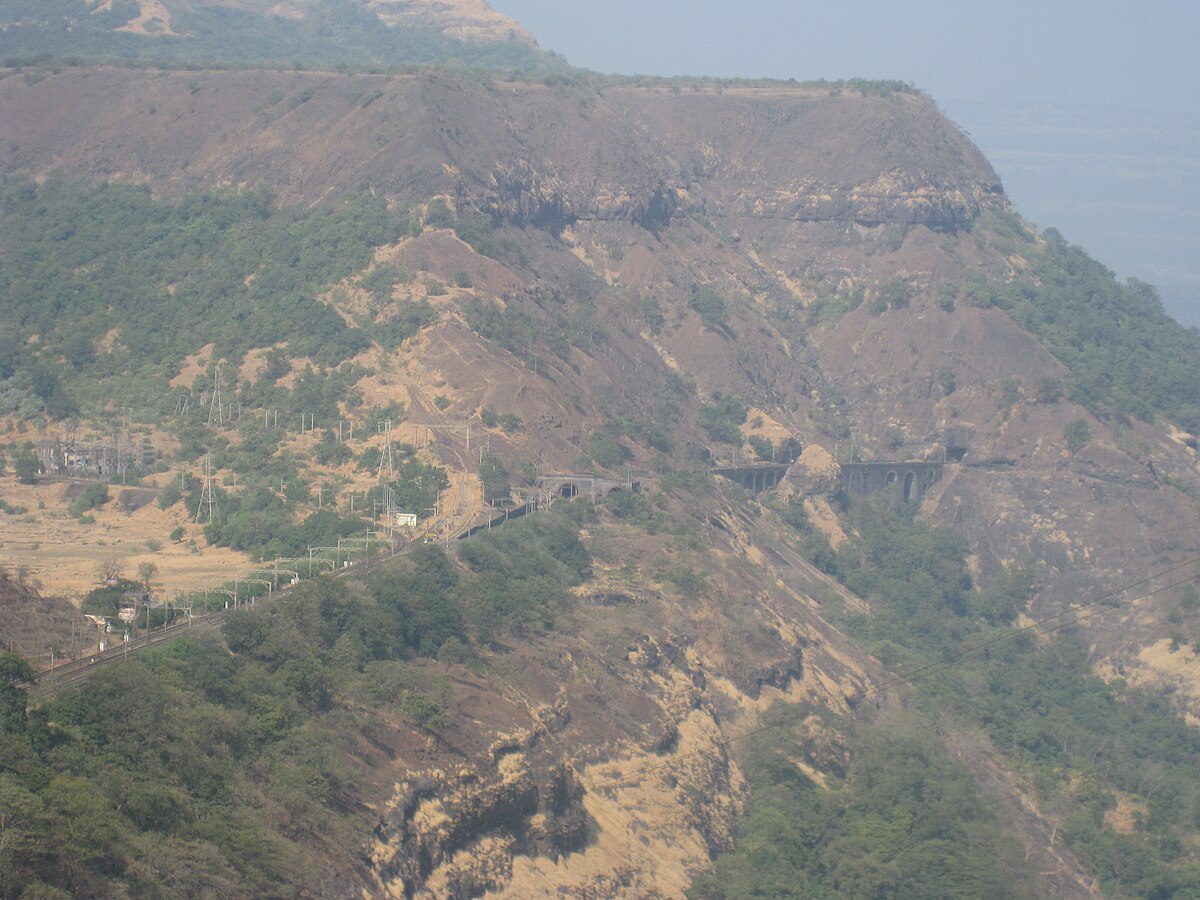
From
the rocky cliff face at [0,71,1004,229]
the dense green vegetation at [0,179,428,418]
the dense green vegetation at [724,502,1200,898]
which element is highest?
the rocky cliff face at [0,71,1004,229]

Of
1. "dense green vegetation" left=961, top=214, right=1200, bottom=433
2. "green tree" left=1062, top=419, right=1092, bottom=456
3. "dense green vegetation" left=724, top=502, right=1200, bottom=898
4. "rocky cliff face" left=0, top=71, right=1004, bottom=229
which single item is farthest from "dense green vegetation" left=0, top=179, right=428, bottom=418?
"dense green vegetation" left=961, top=214, right=1200, bottom=433

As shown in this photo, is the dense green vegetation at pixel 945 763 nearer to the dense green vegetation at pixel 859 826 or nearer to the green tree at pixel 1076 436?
the dense green vegetation at pixel 859 826

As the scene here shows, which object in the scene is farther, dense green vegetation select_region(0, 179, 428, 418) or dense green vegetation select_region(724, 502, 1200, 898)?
dense green vegetation select_region(0, 179, 428, 418)

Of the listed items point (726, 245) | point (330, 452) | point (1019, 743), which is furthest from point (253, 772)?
point (726, 245)

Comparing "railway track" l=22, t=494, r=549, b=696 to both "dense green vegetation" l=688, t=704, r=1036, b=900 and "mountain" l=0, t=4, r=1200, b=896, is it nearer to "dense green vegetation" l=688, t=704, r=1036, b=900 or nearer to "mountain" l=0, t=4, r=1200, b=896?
"mountain" l=0, t=4, r=1200, b=896

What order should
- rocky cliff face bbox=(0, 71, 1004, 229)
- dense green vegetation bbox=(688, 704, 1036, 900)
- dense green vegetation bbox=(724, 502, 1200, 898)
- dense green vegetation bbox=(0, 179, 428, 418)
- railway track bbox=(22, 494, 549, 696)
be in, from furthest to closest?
rocky cliff face bbox=(0, 71, 1004, 229), dense green vegetation bbox=(0, 179, 428, 418), dense green vegetation bbox=(724, 502, 1200, 898), dense green vegetation bbox=(688, 704, 1036, 900), railway track bbox=(22, 494, 549, 696)

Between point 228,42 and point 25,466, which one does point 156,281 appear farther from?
point 228,42
